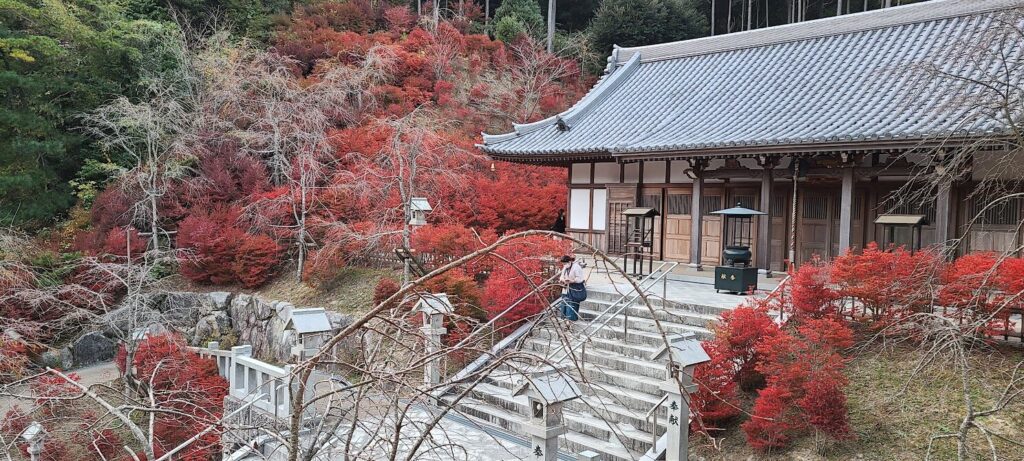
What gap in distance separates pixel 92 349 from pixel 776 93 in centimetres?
1931

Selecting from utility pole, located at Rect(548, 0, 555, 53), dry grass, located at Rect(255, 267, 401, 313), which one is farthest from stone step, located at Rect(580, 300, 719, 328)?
utility pole, located at Rect(548, 0, 555, 53)

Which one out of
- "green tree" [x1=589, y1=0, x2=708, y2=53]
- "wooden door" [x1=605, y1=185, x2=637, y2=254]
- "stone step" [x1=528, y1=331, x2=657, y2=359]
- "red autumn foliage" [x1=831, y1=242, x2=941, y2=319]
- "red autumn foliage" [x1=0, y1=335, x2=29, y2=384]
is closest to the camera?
"red autumn foliage" [x1=831, y1=242, x2=941, y2=319]

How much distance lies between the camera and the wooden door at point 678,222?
1677cm

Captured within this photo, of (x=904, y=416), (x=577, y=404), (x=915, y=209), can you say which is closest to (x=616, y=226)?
(x=915, y=209)

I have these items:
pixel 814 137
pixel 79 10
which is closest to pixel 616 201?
pixel 814 137

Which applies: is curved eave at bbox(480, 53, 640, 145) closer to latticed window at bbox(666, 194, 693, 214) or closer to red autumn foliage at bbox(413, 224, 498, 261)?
latticed window at bbox(666, 194, 693, 214)

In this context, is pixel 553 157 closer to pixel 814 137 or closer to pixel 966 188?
pixel 814 137

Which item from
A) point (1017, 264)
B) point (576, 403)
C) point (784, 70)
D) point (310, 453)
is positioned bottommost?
point (576, 403)

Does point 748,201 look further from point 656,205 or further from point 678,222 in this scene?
point 656,205

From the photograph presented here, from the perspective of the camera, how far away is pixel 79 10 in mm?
20969

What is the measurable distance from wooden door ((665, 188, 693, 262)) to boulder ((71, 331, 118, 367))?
617 inches

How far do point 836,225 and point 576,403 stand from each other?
922cm

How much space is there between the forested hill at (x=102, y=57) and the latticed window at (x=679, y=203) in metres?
9.05

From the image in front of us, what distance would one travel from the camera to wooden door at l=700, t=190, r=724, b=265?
16.5 metres
